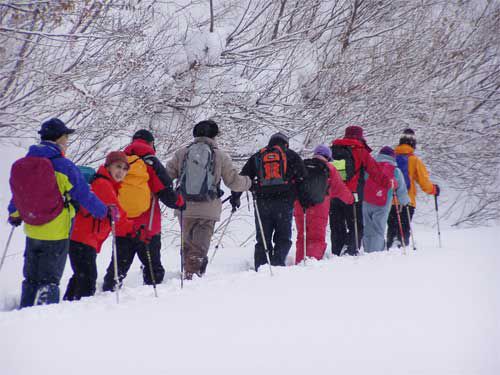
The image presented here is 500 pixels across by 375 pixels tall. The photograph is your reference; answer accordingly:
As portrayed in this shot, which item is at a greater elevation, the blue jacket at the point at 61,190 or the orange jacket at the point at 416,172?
the orange jacket at the point at 416,172

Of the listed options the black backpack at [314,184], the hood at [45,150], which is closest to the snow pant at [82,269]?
the hood at [45,150]

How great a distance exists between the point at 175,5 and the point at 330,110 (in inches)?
162

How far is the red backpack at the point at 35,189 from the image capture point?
4.64 metres

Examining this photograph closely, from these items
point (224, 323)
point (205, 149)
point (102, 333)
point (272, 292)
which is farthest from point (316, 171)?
point (102, 333)

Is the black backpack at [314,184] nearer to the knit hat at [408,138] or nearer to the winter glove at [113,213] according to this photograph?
the knit hat at [408,138]

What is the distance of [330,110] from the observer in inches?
518

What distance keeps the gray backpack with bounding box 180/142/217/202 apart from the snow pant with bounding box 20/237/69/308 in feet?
6.12

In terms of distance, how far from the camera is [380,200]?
28.0ft

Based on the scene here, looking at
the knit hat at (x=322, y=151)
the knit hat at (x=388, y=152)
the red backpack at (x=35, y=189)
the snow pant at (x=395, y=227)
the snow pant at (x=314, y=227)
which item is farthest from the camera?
the snow pant at (x=395, y=227)

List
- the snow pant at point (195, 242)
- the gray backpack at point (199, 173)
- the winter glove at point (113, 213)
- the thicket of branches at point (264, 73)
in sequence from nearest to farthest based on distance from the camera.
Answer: the winter glove at point (113, 213) < the gray backpack at point (199, 173) < the snow pant at point (195, 242) < the thicket of branches at point (264, 73)

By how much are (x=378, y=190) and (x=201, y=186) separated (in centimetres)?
323

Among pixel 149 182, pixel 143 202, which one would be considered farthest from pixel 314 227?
pixel 143 202

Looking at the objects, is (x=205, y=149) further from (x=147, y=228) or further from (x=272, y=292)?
(x=272, y=292)

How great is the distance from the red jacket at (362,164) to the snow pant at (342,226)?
0.98 ft
